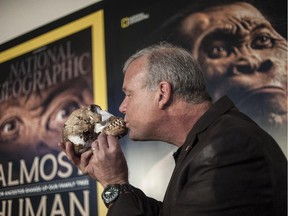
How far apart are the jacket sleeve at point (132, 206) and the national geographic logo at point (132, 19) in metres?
0.72

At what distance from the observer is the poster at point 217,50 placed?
3.36ft

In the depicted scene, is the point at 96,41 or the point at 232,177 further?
the point at 96,41

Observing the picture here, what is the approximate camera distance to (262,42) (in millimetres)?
1057

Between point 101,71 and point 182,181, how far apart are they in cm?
82

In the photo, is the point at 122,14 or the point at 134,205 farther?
the point at 122,14

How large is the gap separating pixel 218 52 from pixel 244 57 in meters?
0.08

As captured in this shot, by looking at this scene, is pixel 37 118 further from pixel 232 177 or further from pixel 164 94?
pixel 232 177

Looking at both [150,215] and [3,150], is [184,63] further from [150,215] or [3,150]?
[3,150]

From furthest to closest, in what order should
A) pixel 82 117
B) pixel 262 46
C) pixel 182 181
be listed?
pixel 262 46 < pixel 82 117 < pixel 182 181

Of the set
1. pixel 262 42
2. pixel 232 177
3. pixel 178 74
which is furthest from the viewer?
pixel 262 42

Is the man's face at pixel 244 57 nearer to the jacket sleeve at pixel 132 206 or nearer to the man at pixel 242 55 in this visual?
the man at pixel 242 55

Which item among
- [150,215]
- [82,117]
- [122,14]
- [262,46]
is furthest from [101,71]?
[150,215]

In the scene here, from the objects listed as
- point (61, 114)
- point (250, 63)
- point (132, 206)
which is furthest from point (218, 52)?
point (61, 114)

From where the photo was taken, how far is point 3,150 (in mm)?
1684
